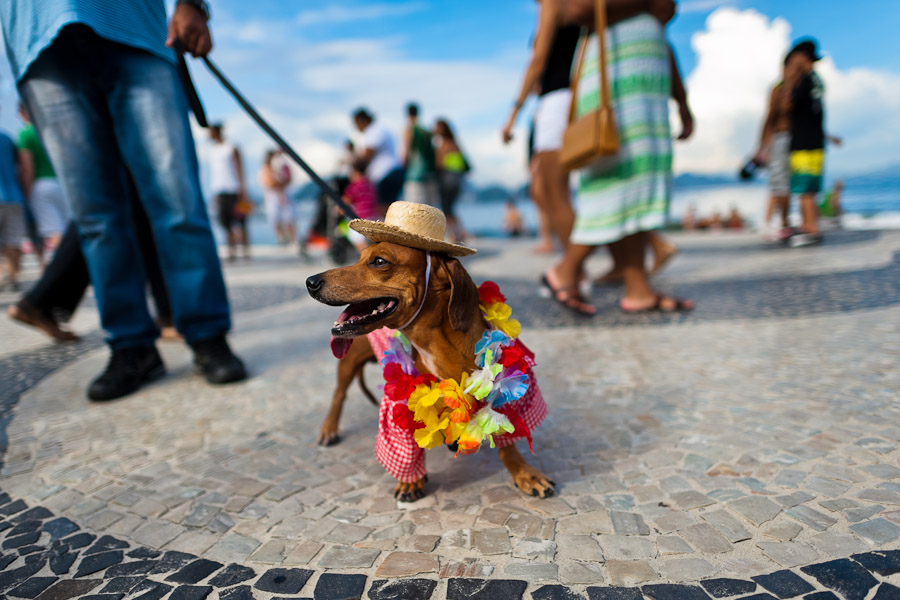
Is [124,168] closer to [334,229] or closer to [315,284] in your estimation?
[315,284]

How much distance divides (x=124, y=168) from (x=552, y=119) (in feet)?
11.5

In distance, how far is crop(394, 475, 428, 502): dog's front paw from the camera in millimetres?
1956

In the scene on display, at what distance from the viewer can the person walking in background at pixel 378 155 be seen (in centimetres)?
810

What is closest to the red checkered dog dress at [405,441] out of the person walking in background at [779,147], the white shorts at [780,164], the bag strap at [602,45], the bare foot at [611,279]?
the bag strap at [602,45]

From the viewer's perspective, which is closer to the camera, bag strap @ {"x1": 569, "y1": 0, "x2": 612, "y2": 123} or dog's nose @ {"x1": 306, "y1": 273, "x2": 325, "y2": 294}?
dog's nose @ {"x1": 306, "y1": 273, "x2": 325, "y2": 294}

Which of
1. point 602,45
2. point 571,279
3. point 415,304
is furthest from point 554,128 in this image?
point 415,304

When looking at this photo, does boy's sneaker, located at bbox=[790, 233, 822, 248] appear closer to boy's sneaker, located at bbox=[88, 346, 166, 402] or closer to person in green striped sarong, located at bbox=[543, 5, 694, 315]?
person in green striped sarong, located at bbox=[543, 5, 694, 315]

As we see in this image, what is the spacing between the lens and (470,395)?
1.86m

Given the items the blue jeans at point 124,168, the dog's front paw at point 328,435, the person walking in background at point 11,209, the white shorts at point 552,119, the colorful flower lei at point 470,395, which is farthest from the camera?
the person walking in background at point 11,209

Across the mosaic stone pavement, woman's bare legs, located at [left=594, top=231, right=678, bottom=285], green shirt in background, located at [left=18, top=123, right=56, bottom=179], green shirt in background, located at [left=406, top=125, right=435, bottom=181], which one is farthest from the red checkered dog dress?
green shirt in background, located at [left=18, top=123, right=56, bottom=179]

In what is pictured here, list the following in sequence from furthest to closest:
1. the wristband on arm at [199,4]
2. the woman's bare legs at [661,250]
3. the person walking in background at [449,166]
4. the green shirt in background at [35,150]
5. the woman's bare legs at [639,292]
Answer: the person walking in background at [449,166] → the green shirt in background at [35,150] → the woman's bare legs at [661,250] → the woman's bare legs at [639,292] → the wristband on arm at [199,4]

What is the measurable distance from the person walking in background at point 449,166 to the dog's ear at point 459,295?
9.25 m

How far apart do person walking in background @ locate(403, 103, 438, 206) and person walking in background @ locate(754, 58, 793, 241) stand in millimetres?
5293

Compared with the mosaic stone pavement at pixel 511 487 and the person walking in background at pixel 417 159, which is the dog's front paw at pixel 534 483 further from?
the person walking in background at pixel 417 159
